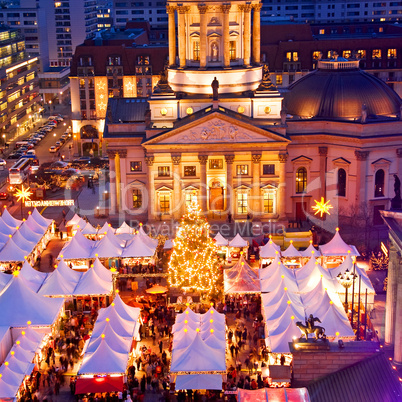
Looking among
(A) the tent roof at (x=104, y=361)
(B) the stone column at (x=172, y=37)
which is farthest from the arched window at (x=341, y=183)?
(A) the tent roof at (x=104, y=361)

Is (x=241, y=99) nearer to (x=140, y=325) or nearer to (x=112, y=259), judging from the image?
(x=112, y=259)

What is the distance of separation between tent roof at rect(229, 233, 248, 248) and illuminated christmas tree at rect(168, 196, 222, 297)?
11.0 meters

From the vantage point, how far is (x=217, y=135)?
277ft

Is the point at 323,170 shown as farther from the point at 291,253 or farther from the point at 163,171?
the point at 291,253

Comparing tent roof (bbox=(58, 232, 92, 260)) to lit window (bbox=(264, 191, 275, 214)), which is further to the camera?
lit window (bbox=(264, 191, 275, 214))

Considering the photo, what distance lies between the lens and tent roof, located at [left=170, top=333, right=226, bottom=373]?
5009 centimetres

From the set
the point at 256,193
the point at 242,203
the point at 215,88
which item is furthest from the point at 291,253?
the point at 215,88

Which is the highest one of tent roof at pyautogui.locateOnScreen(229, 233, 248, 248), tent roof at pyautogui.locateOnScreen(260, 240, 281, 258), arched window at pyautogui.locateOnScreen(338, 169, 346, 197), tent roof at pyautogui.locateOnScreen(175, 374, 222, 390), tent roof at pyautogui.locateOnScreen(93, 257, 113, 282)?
arched window at pyautogui.locateOnScreen(338, 169, 346, 197)

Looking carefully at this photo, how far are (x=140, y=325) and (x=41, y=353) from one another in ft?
25.2

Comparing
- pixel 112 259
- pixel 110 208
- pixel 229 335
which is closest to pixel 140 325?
pixel 229 335

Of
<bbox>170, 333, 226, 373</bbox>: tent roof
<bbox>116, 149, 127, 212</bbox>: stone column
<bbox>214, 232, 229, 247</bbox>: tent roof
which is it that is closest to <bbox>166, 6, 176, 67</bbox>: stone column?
<bbox>116, 149, 127, 212</bbox>: stone column

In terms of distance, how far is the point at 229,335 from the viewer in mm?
57688

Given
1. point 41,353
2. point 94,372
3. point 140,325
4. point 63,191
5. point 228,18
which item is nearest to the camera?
point 94,372

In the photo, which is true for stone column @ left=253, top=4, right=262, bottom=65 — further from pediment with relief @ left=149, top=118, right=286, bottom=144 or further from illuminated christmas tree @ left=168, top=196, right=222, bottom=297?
illuminated christmas tree @ left=168, top=196, right=222, bottom=297
